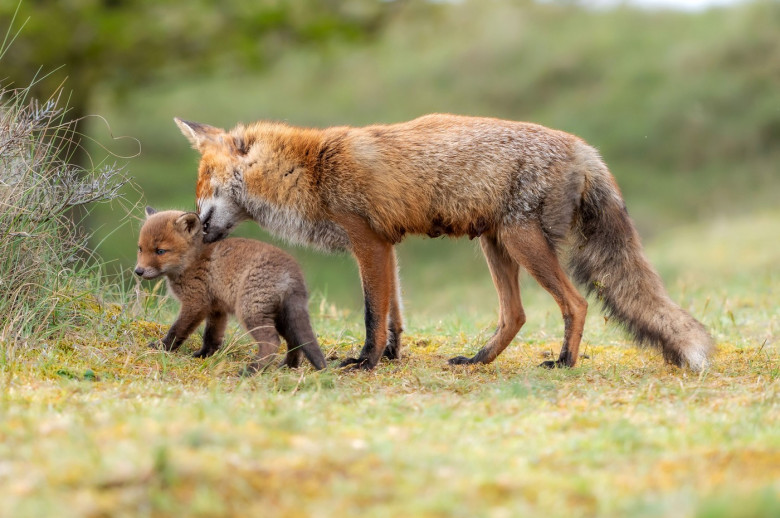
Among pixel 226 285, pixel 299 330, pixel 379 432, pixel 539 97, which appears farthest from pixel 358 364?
pixel 539 97

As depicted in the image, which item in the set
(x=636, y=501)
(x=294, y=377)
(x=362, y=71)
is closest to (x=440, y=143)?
(x=294, y=377)

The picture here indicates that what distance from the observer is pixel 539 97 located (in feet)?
68.7

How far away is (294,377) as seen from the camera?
16.8 ft

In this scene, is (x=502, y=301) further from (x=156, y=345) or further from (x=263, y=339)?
(x=156, y=345)

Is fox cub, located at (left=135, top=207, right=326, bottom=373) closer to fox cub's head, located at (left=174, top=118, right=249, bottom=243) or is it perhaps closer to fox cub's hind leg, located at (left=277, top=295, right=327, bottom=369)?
fox cub's hind leg, located at (left=277, top=295, right=327, bottom=369)

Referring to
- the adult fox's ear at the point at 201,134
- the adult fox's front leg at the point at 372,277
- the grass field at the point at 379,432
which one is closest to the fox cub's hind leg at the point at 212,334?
the grass field at the point at 379,432

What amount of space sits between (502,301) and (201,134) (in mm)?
2595

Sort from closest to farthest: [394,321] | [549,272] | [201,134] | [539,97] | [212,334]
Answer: [549,272], [212,334], [394,321], [201,134], [539,97]

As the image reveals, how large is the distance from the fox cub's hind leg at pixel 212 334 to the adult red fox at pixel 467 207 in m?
0.65

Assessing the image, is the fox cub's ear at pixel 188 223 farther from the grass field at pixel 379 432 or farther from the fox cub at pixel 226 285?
the grass field at pixel 379 432

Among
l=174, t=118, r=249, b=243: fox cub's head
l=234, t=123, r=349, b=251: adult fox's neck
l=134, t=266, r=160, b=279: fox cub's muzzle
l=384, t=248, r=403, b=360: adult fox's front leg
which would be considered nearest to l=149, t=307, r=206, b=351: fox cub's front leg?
l=134, t=266, r=160, b=279: fox cub's muzzle

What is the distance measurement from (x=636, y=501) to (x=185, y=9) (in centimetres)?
1287

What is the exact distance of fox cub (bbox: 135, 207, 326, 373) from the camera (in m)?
5.54

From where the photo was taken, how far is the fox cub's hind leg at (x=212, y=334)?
598 cm
